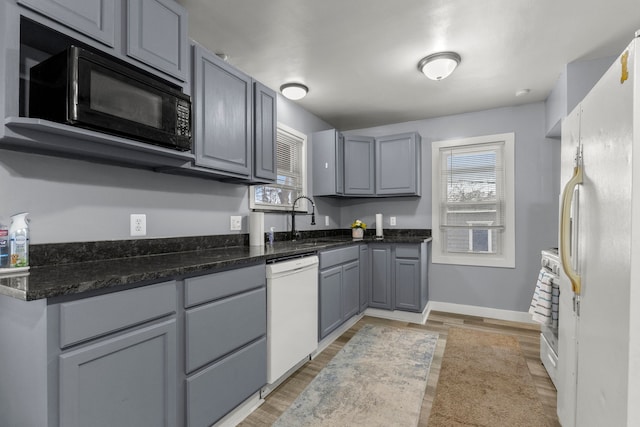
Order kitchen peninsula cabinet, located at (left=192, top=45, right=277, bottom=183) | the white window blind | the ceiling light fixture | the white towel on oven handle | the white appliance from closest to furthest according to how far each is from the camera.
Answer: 1. the white appliance
2. kitchen peninsula cabinet, located at (left=192, top=45, right=277, bottom=183)
3. the white towel on oven handle
4. the ceiling light fixture
5. the white window blind

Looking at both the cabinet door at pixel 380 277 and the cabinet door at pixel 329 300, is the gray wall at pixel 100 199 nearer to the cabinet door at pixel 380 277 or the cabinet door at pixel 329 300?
the cabinet door at pixel 329 300

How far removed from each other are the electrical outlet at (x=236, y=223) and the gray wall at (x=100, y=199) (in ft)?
0.16

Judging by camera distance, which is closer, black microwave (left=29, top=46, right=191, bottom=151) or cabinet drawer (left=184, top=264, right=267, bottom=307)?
black microwave (left=29, top=46, right=191, bottom=151)

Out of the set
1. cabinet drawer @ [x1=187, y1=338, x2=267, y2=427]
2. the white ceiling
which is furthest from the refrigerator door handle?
cabinet drawer @ [x1=187, y1=338, x2=267, y2=427]

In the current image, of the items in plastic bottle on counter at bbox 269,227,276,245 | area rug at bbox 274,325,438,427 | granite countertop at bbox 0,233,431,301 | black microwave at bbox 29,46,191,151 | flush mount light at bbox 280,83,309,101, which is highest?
flush mount light at bbox 280,83,309,101

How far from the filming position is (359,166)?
399 centimetres

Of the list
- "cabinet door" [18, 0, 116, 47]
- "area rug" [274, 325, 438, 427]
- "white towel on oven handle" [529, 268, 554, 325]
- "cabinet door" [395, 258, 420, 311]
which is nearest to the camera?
"cabinet door" [18, 0, 116, 47]

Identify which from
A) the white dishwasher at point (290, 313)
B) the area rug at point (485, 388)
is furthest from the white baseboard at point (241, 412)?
the area rug at point (485, 388)

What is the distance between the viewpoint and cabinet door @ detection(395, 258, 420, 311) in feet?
11.2

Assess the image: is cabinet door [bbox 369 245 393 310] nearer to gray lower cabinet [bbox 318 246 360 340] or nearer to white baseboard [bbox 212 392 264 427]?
gray lower cabinet [bbox 318 246 360 340]

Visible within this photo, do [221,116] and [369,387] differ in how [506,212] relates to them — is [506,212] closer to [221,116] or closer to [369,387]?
[369,387]

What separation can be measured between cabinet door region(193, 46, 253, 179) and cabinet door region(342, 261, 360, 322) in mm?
1431

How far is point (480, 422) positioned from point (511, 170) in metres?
2.82

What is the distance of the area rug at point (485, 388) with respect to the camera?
5.92ft
